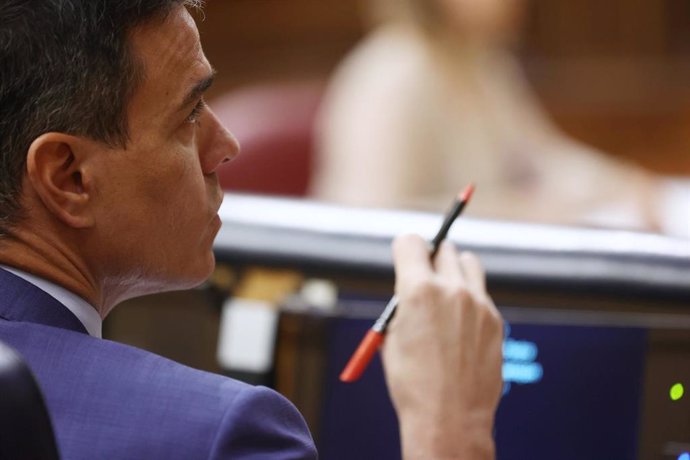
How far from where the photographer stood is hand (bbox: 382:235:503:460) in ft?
3.17

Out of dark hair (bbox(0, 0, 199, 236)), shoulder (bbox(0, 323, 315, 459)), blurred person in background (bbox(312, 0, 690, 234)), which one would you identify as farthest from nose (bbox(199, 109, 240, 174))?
blurred person in background (bbox(312, 0, 690, 234))

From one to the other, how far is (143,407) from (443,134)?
1624 mm

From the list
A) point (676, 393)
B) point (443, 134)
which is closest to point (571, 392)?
point (676, 393)

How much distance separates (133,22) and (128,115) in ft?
0.23

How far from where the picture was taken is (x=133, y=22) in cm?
91

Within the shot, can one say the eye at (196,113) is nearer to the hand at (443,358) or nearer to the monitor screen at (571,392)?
the hand at (443,358)

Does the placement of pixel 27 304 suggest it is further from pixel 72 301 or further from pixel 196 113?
pixel 196 113

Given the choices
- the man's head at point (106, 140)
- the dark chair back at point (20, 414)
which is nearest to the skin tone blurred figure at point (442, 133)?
the man's head at point (106, 140)

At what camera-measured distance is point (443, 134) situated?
2365 mm

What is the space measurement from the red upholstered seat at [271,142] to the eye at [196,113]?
1.38 m

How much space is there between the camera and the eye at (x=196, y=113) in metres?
0.96

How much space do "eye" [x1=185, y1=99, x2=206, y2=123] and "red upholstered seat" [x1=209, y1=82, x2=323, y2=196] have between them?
138 centimetres

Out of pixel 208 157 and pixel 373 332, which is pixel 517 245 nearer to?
pixel 373 332

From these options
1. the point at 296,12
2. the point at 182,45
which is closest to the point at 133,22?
the point at 182,45
